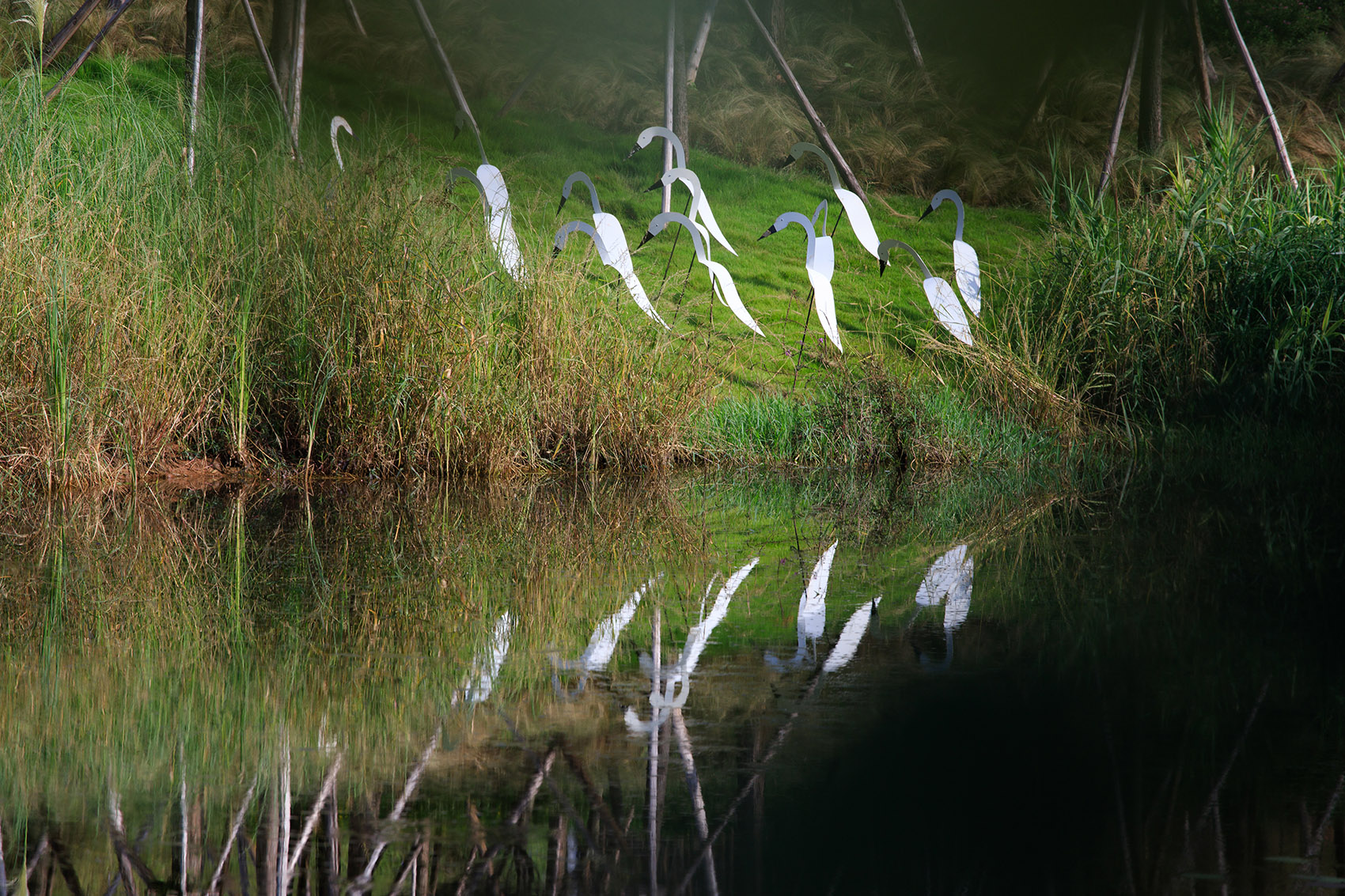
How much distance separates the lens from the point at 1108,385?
23.8 ft

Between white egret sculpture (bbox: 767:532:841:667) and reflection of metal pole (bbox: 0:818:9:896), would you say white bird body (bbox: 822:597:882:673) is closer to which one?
white egret sculpture (bbox: 767:532:841:667)

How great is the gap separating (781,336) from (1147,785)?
681cm

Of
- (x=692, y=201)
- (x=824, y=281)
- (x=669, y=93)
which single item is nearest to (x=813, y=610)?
(x=824, y=281)

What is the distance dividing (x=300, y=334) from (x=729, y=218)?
6.01 metres

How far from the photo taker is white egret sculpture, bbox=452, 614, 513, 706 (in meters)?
2.29

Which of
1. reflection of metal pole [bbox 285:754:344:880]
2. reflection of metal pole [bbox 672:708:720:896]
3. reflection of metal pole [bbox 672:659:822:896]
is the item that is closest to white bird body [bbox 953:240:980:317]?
reflection of metal pole [bbox 672:659:822:896]

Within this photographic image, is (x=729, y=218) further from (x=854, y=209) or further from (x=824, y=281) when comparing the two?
(x=824, y=281)

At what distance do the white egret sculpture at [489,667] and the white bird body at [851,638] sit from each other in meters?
0.69

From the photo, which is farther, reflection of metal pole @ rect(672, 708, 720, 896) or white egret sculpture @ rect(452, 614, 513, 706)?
white egret sculpture @ rect(452, 614, 513, 706)

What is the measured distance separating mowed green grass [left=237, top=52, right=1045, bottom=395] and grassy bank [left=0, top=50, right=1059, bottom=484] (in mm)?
981

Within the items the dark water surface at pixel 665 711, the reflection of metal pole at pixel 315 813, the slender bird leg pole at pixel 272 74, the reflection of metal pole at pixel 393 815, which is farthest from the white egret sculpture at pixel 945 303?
the reflection of metal pole at pixel 315 813

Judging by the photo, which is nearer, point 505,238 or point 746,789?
point 746,789

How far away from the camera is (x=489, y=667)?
8.21 ft

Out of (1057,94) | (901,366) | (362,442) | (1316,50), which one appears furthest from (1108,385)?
(1316,50)
